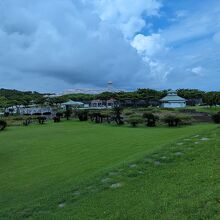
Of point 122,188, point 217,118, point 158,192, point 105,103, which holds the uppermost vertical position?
point 105,103

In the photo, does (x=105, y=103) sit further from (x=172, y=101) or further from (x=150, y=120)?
(x=150, y=120)

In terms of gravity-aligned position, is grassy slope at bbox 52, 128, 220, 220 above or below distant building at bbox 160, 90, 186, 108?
below

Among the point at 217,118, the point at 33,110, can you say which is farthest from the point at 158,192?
the point at 33,110

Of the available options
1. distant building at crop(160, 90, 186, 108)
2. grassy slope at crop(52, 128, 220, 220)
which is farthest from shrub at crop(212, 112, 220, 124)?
distant building at crop(160, 90, 186, 108)

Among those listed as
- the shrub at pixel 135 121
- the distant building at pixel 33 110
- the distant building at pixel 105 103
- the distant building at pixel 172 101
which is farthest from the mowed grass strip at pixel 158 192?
the distant building at pixel 172 101

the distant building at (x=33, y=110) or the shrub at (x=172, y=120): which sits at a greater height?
the distant building at (x=33, y=110)

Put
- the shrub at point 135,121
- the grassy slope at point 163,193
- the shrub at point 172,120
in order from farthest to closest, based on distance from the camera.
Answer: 1. the shrub at point 135,121
2. the shrub at point 172,120
3. the grassy slope at point 163,193

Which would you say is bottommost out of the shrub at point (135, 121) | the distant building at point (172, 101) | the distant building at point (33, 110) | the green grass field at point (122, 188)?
the green grass field at point (122, 188)

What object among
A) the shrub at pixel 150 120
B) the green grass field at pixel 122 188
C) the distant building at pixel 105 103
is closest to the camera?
the green grass field at pixel 122 188

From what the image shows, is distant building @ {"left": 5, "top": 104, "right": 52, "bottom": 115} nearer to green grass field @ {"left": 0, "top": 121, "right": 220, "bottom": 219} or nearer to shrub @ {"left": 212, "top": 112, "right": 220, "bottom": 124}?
shrub @ {"left": 212, "top": 112, "right": 220, "bottom": 124}

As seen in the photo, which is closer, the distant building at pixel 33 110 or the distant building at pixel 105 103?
the distant building at pixel 33 110

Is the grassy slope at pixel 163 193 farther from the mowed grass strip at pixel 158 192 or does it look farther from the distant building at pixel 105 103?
the distant building at pixel 105 103

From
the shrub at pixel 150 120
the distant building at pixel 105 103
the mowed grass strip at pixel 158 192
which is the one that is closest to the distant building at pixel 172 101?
the distant building at pixel 105 103

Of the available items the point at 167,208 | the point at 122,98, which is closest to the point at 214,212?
the point at 167,208
